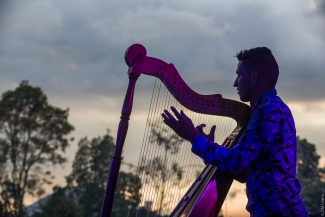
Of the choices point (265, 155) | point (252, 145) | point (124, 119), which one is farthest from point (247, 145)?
point (124, 119)

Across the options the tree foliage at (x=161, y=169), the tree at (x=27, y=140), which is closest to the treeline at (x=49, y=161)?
the tree at (x=27, y=140)

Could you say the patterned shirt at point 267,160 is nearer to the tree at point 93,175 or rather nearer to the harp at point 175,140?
the harp at point 175,140

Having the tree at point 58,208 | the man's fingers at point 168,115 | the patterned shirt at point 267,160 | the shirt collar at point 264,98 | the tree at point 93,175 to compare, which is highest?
the tree at point 93,175

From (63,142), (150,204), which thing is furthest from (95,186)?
(150,204)

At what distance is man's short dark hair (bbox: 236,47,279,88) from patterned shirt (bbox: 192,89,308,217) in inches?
10.0

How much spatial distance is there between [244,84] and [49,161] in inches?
741

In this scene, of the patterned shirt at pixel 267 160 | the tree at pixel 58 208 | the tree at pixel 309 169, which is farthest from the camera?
the tree at pixel 58 208

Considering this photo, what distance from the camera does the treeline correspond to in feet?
66.5

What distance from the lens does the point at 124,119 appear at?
3.59m

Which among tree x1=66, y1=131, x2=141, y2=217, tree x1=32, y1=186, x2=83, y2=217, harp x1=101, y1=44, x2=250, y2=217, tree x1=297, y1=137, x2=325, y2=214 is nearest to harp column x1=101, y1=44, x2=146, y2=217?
harp x1=101, y1=44, x2=250, y2=217

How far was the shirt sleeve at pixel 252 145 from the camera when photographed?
312 cm

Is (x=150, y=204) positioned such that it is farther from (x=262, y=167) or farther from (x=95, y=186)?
(x=95, y=186)

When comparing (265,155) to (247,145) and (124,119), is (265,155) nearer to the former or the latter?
(247,145)

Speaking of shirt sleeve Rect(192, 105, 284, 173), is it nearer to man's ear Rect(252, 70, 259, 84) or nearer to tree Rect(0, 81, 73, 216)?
man's ear Rect(252, 70, 259, 84)
